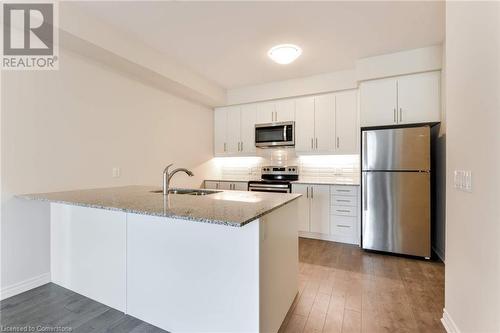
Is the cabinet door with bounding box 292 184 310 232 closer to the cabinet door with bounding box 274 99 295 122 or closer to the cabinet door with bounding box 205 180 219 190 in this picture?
the cabinet door with bounding box 274 99 295 122

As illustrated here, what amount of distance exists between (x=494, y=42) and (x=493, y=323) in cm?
139

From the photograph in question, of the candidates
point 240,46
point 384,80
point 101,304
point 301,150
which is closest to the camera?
point 101,304

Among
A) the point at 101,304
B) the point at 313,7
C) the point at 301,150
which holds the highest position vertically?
the point at 313,7

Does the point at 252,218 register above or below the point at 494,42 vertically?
below

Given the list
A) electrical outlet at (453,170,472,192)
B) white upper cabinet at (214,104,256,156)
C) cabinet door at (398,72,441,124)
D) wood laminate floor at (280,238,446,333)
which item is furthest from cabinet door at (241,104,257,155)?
electrical outlet at (453,170,472,192)

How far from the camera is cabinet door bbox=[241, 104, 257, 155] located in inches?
180

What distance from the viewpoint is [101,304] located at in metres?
1.98

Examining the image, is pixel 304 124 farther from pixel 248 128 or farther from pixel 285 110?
pixel 248 128

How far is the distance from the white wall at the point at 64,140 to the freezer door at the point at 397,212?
3050 mm

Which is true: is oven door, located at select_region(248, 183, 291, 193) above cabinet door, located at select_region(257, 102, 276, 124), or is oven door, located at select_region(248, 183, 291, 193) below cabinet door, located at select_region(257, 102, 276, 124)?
below

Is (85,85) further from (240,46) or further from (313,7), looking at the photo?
(313,7)

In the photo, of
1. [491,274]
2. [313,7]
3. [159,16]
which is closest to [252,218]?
[491,274]

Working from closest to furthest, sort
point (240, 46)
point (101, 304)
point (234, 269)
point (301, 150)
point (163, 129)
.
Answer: point (234, 269) < point (101, 304) < point (240, 46) < point (163, 129) < point (301, 150)

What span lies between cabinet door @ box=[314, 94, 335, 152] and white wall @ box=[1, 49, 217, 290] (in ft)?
8.26
